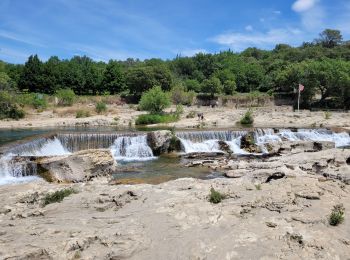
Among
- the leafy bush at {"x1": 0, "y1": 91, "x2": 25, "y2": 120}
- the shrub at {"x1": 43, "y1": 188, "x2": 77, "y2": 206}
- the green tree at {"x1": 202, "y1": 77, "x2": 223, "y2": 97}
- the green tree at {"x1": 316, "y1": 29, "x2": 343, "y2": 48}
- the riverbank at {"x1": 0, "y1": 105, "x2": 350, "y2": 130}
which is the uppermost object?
the green tree at {"x1": 316, "y1": 29, "x2": 343, "y2": 48}

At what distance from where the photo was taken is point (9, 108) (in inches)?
1731

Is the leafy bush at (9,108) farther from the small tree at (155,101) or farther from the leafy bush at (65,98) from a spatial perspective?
the small tree at (155,101)

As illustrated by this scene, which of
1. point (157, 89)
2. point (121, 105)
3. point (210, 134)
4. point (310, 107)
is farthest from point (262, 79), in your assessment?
point (210, 134)

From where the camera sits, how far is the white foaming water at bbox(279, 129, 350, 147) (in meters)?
29.4

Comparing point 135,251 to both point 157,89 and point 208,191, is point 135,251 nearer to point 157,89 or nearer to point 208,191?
point 208,191

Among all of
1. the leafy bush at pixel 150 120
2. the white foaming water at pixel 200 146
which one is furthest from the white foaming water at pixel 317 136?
the leafy bush at pixel 150 120

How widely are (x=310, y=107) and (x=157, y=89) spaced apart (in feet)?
79.6

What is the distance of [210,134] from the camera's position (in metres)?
27.7

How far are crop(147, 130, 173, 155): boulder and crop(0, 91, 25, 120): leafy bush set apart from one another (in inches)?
932

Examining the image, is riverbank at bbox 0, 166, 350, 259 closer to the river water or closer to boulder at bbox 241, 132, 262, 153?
the river water

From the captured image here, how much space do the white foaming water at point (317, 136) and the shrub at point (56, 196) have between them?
2063 cm

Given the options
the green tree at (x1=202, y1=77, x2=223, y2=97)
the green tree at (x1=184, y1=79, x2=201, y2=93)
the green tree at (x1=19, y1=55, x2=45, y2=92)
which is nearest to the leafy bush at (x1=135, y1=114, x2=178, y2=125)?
the green tree at (x1=202, y1=77, x2=223, y2=97)

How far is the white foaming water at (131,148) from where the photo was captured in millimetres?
25000

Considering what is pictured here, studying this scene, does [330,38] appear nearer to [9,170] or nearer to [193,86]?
[193,86]
